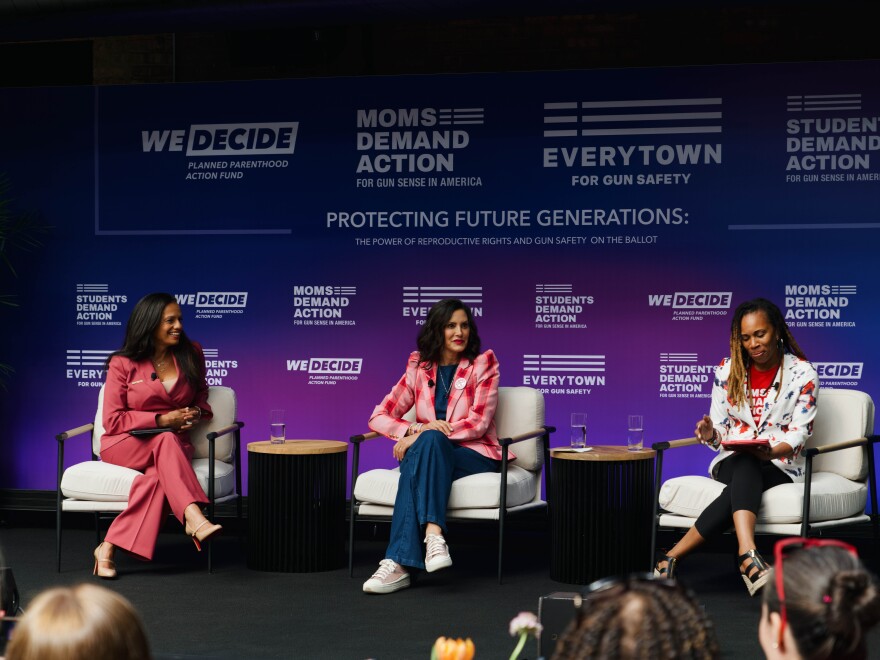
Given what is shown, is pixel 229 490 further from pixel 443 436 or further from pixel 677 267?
pixel 677 267

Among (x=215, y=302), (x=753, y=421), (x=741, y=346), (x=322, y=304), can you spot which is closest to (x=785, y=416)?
(x=753, y=421)

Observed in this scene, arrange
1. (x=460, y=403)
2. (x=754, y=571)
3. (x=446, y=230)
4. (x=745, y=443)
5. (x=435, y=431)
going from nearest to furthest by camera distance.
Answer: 1. (x=754, y=571)
2. (x=745, y=443)
3. (x=435, y=431)
4. (x=460, y=403)
5. (x=446, y=230)

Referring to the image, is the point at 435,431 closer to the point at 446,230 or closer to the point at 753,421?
the point at 753,421

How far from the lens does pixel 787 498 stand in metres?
5.18

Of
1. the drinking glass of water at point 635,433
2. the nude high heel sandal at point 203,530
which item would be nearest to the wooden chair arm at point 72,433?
the nude high heel sandal at point 203,530

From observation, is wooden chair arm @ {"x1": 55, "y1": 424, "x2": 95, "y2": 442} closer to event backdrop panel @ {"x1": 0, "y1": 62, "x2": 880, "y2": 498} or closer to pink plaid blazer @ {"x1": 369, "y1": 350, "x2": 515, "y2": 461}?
event backdrop panel @ {"x1": 0, "y1": 62, "x2": 880, "y2": 498}

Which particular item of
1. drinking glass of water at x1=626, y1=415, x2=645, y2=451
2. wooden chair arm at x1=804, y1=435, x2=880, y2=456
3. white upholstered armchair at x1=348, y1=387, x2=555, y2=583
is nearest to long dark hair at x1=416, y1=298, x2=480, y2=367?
white upholstered armchair at x1=348, y1=387, x2=555, y2=583

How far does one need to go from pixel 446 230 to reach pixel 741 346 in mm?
2042

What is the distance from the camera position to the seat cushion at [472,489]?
5629 mm

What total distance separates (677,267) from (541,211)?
31.8 inches

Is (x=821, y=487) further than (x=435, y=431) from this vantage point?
No

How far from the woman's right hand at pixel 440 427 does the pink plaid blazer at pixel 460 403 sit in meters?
0.03

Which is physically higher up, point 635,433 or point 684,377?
point 684,377

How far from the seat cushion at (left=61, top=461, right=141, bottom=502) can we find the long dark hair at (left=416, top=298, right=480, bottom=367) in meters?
1.52
